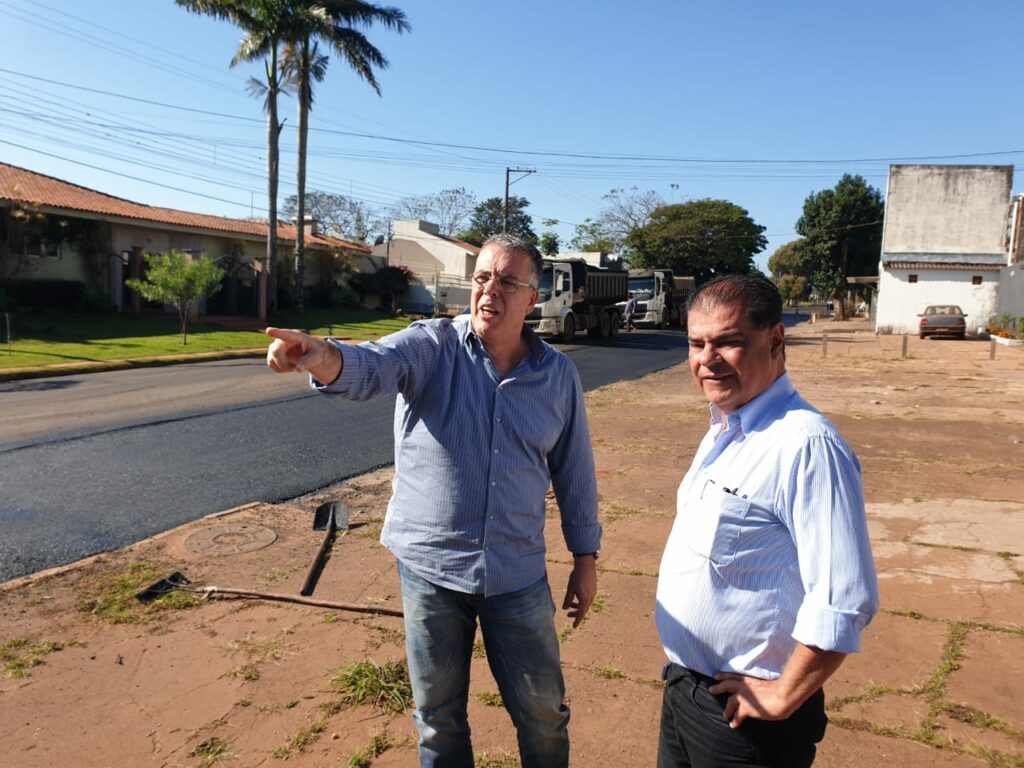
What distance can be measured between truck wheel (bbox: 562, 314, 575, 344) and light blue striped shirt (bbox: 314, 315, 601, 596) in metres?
22.6

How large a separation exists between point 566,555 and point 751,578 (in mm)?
3559

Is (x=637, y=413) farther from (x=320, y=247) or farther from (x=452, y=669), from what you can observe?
(x=320, y=247)

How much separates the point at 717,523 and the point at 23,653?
3.49 metres

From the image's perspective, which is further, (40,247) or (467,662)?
Answer: (40,247)

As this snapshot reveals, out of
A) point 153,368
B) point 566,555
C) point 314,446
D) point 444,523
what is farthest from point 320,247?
point 444,523

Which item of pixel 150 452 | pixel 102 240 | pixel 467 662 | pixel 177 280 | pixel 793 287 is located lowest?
pixel 150 452

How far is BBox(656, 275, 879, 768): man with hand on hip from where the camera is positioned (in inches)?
64.4

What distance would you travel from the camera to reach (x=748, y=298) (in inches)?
74.0

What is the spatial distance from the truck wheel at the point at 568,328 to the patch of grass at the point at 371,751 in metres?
22.2

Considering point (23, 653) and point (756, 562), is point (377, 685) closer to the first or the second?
point (23, 653)

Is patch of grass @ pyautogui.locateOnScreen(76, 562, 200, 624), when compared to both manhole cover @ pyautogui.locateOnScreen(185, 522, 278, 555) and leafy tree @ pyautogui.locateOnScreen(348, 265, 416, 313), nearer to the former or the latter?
manhole cover @ pyautogui.locateOnScreen(185, 522, 278, 555)

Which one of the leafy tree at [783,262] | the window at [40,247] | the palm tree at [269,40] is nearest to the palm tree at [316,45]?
the palm tree at [269,40]

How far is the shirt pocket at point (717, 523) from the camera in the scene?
1.78 metres

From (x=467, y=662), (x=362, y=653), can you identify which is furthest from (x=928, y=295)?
(x=467, y=662)
